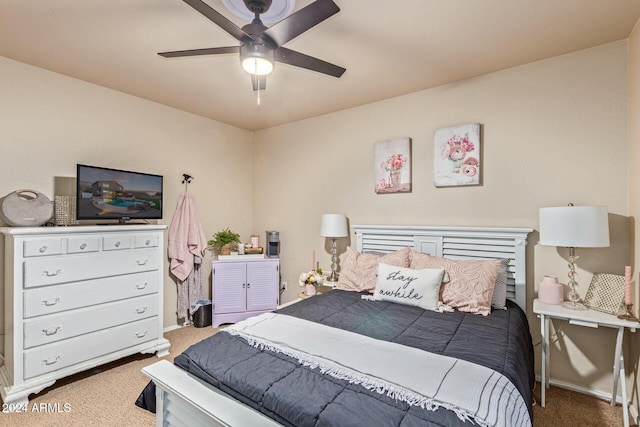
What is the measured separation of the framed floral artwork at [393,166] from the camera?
3207 mm

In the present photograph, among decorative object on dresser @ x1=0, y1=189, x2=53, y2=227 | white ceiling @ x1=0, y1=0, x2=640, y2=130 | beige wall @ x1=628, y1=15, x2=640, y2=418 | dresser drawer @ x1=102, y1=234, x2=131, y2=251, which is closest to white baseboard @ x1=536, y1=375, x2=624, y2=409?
beige wall @ x1=628, y1=15, x2=640, y2=418

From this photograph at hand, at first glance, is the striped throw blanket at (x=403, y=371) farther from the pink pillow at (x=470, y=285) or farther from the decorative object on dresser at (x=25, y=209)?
the decorative object on dresser at (x=25, y=209)

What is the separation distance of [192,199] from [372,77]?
2505mm

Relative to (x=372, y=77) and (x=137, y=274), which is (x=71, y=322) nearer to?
(x=137, y=274)

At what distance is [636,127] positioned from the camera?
206 cm

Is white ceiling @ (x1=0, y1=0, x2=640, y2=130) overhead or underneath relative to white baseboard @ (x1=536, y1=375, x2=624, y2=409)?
overhead

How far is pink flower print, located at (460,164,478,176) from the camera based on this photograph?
280 centimetres

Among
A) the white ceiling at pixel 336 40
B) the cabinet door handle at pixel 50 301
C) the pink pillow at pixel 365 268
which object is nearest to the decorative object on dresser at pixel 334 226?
the pink pillow at pixel 365 268

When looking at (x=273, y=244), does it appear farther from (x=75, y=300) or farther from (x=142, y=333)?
(x=75, y=300)

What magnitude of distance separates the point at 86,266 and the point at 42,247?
1.09 feet

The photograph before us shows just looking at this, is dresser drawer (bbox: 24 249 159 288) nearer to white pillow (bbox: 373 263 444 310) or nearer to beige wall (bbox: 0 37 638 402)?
beige wall (bbox: 0 37 638 402)

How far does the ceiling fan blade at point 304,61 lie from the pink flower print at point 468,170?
5.10ft

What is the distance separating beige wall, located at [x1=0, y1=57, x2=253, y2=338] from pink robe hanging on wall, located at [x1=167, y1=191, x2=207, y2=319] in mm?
104

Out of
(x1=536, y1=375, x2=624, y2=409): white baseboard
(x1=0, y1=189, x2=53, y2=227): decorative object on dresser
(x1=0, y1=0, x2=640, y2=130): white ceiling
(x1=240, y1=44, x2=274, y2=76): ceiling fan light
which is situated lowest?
(x1=536, y1=375, x2=624, y2=409): white baseboard
